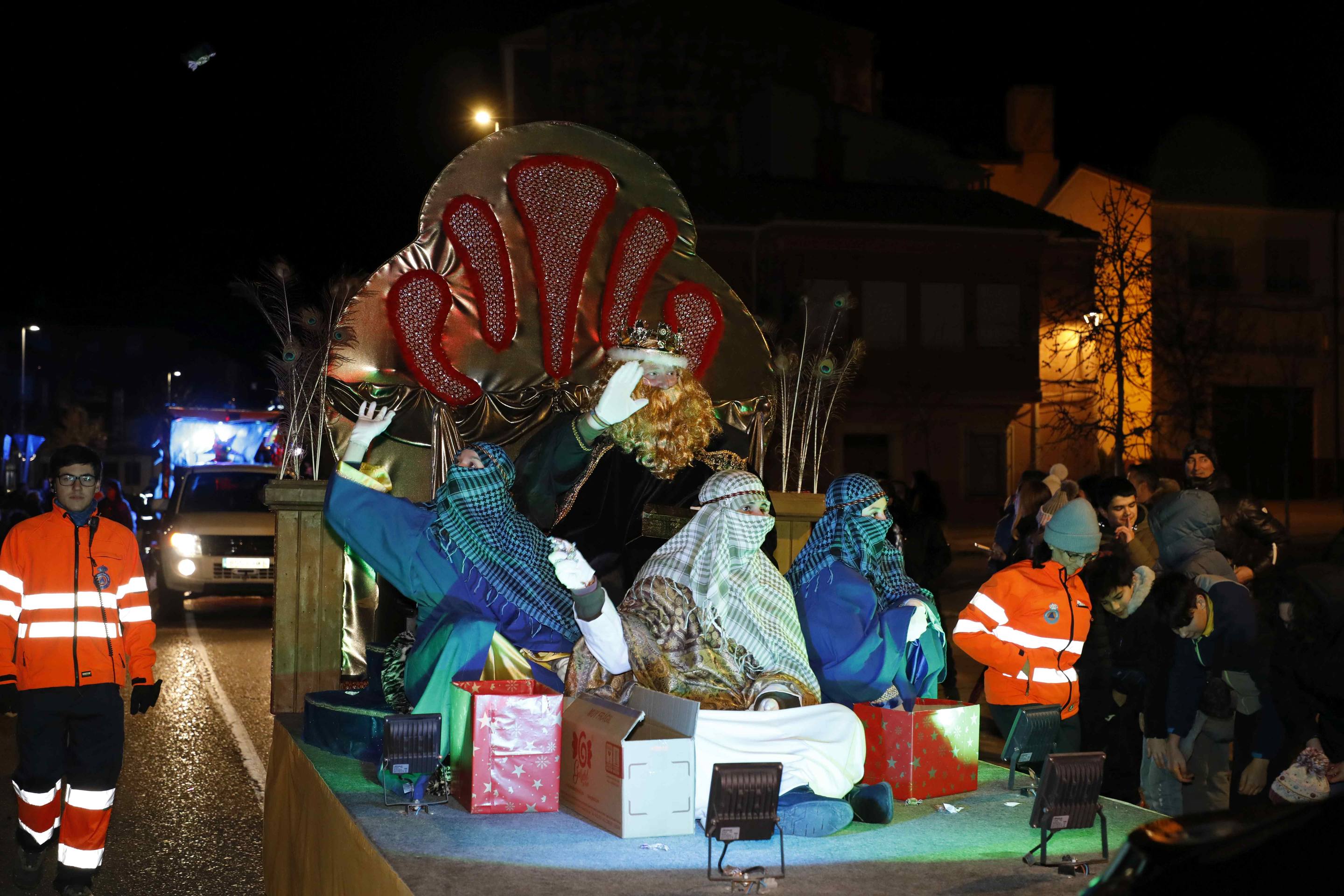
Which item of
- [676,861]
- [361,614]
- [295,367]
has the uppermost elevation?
[295,367]

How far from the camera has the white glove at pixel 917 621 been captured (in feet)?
18.4

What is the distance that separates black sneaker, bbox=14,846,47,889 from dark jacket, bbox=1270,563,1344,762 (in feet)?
16.9

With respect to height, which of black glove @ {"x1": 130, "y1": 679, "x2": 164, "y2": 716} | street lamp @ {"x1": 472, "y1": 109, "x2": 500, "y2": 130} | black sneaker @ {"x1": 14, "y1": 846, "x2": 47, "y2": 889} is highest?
street lamp @ {"x1": 472, "y1": 109, "x2": 500, "y2": 130}

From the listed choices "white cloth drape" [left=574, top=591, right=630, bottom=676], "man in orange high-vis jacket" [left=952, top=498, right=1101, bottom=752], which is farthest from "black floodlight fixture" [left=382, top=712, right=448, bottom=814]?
"man in orange high-vis jacket" [left=952, top=498, right=1101, bottom=752]

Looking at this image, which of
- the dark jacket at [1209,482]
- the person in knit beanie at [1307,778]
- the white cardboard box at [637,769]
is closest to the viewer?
the white cardboard box at [637,769]

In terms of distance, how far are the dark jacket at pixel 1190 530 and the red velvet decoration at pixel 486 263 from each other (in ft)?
11.9

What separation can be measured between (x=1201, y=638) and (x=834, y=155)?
26.7m

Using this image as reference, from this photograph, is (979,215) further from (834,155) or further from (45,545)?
(45,545)

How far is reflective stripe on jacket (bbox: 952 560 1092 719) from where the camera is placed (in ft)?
17.0

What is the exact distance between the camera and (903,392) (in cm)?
3066

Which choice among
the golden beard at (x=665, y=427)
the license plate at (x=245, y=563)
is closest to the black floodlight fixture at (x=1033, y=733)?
the golden beard at (x=665, y=427)

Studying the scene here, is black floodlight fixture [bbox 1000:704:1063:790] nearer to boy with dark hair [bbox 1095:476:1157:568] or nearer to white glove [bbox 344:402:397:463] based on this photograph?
boy with dark hair [bbox 1095:476:1157:568]

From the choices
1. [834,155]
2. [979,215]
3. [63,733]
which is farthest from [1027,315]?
[63,733]

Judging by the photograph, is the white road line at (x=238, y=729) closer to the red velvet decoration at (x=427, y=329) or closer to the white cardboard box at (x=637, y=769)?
the white cardboard box at (x=637, y=769)
